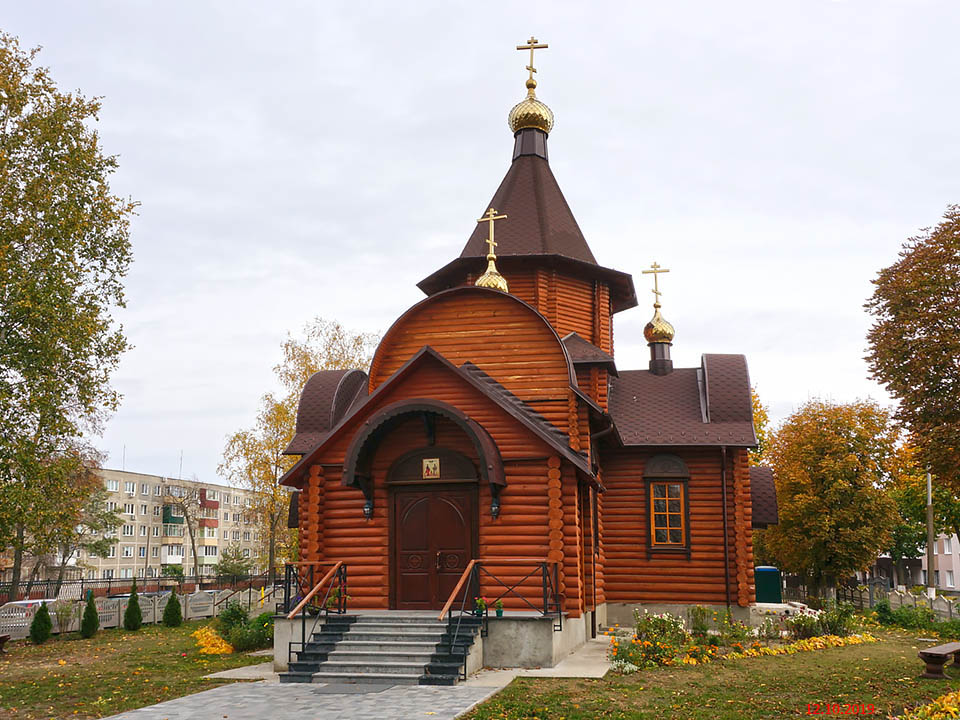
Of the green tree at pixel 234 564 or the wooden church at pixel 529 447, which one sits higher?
the wooden church at pixel 529 447

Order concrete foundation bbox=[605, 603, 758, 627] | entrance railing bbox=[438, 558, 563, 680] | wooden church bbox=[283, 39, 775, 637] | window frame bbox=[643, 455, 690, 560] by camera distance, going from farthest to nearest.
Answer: window frame bbox=[643, 455, 690, 560], concrete foundation bbox=[605, 603, 758, 627], wooden church bbox=[283, 39, 775, 637], entrance railing bbox=[438, 558, 563, 680]

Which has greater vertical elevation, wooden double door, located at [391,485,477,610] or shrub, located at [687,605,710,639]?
wooden double door, located at [391,485,477,610]

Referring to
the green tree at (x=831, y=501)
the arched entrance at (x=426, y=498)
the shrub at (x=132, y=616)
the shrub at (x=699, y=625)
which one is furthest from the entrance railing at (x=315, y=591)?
the green tree at (x=831, y=501)

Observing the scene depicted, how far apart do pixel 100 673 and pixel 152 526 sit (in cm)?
5688

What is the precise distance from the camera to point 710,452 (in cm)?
1964

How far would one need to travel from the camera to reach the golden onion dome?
2305cm

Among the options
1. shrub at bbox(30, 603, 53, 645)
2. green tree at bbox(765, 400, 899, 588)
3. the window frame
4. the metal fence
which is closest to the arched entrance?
the window frame

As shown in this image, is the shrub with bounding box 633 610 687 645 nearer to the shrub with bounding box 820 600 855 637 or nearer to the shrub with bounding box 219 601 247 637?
the shrub with bounding box 820 600 855 637

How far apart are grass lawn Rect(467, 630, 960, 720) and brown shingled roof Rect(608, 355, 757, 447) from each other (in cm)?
663

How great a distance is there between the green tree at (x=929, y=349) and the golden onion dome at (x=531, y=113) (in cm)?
973

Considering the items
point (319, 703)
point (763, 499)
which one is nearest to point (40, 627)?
point (319, 703)

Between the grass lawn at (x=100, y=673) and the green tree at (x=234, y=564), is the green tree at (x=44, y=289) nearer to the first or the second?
the grass lawn at (x=100, y=673)

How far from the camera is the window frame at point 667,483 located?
19391 millimetres

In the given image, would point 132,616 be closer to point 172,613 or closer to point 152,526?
point 172,613
